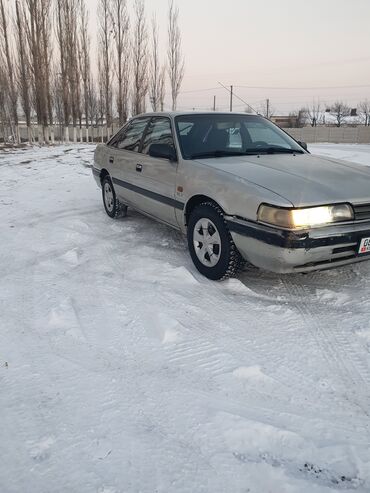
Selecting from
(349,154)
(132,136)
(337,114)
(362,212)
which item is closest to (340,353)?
(362,212)

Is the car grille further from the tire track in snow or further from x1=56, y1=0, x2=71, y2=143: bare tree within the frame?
x1=56, y1=0, x2=71, y2=143: bare tree

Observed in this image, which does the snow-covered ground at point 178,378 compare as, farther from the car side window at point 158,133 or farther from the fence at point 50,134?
the fence at point 50,134

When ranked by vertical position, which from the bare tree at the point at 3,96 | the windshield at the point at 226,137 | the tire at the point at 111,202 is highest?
the bare tree at the point at 3,96

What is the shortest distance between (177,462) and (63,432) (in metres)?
0.57

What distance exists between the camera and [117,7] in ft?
81.5

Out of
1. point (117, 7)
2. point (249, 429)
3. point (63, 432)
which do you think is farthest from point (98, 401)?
point (117, 7)

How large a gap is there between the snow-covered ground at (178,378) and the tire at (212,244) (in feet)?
0.46

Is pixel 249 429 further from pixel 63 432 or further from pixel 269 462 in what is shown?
pixel 63 432

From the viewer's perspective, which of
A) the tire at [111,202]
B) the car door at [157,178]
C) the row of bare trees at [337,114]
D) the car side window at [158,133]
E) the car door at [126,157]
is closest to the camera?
the car door at [157,178]

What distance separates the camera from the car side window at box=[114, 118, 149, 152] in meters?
5.03

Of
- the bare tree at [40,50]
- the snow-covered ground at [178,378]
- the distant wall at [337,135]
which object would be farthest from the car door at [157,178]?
the distant wall at [337,135]

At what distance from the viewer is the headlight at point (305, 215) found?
295 centimetres

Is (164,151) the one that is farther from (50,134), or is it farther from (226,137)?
(50,134)

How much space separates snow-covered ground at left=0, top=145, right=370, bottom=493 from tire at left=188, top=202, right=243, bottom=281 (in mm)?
140
